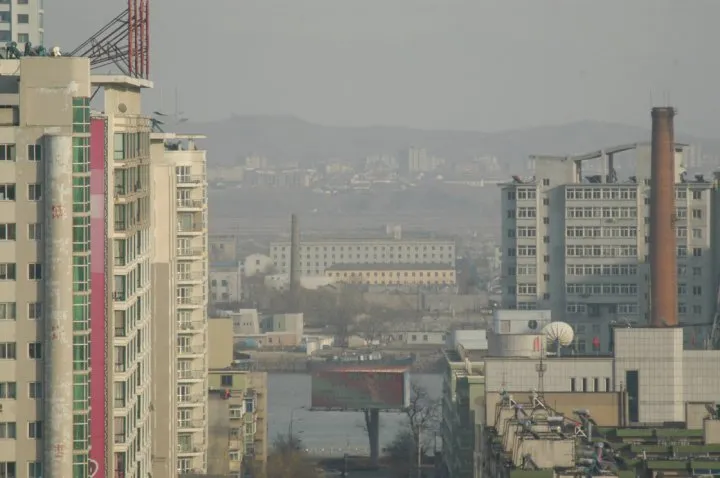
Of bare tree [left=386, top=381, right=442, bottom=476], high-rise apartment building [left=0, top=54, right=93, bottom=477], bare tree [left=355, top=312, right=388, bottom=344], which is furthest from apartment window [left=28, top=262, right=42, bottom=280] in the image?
bare tree [left=355, top=312, right=388, bottom=344]

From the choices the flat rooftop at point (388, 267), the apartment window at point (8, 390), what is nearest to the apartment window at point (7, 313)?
the apartment window at point (8, 390)

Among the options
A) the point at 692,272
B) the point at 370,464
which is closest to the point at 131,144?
the point at 370,464

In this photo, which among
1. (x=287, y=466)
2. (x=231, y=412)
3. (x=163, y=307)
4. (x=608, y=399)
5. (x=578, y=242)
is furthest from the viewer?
(x=578, y=242)

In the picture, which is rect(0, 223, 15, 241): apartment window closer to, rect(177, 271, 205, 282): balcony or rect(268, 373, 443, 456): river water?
rect(177, 271, 205, 282): balcony

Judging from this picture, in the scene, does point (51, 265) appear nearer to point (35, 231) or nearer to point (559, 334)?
point (35, 231)

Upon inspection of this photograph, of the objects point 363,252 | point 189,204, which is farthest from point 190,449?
point 363,252

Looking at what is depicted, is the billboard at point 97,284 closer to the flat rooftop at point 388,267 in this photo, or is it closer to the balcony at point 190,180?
the balcony at point 190,180
